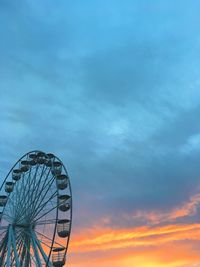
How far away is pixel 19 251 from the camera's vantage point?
114 feet

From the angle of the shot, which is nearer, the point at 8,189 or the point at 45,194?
the point at 45,194

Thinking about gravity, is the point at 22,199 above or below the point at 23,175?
below

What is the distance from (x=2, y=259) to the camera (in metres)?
35.2

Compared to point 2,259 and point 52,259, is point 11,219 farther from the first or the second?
point 52,259

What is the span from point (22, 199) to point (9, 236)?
12.3ft

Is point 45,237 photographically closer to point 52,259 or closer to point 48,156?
point 52,259

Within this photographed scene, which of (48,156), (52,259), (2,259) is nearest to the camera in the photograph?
(52,259)

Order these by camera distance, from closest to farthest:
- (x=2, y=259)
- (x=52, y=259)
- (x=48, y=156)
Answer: (x=52, y=259) < (x=2, y=259) < (x=48, y=156)

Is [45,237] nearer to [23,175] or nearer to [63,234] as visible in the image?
[63,234]

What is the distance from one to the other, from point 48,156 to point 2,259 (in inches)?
407

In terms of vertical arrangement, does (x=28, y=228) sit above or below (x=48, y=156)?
below

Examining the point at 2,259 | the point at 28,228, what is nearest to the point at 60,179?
the point at 28,228

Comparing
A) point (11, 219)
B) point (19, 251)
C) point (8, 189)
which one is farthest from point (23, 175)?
point (19, 251)

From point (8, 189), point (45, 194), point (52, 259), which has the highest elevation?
point (8, 189)
